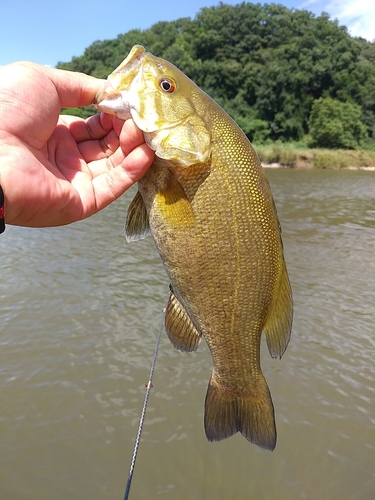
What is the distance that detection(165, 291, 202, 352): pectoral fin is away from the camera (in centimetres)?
252

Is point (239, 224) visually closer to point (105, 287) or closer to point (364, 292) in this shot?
point (105, 287)

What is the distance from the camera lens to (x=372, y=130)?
55.6 metres

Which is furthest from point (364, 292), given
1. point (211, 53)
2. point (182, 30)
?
point (182, 30)

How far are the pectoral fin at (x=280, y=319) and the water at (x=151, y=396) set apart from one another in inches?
92.5

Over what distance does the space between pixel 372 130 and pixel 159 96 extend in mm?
61401

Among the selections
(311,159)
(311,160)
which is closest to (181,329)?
(311,160)

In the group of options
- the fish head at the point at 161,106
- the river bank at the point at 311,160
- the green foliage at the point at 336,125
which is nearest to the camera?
the fish head at the point at 161,106

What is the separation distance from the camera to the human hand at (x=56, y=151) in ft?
7.33

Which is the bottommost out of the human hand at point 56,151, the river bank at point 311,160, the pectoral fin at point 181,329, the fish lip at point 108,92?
the river bank at point 311,160

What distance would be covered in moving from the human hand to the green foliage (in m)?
51.9

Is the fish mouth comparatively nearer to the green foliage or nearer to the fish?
the fish

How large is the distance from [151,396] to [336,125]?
52205 mm

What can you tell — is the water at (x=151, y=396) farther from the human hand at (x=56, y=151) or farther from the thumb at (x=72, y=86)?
the thumb at (x=72, y=86)

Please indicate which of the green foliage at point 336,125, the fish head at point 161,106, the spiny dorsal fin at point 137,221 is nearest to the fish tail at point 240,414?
the spiny dorsal fin at point 137,221
